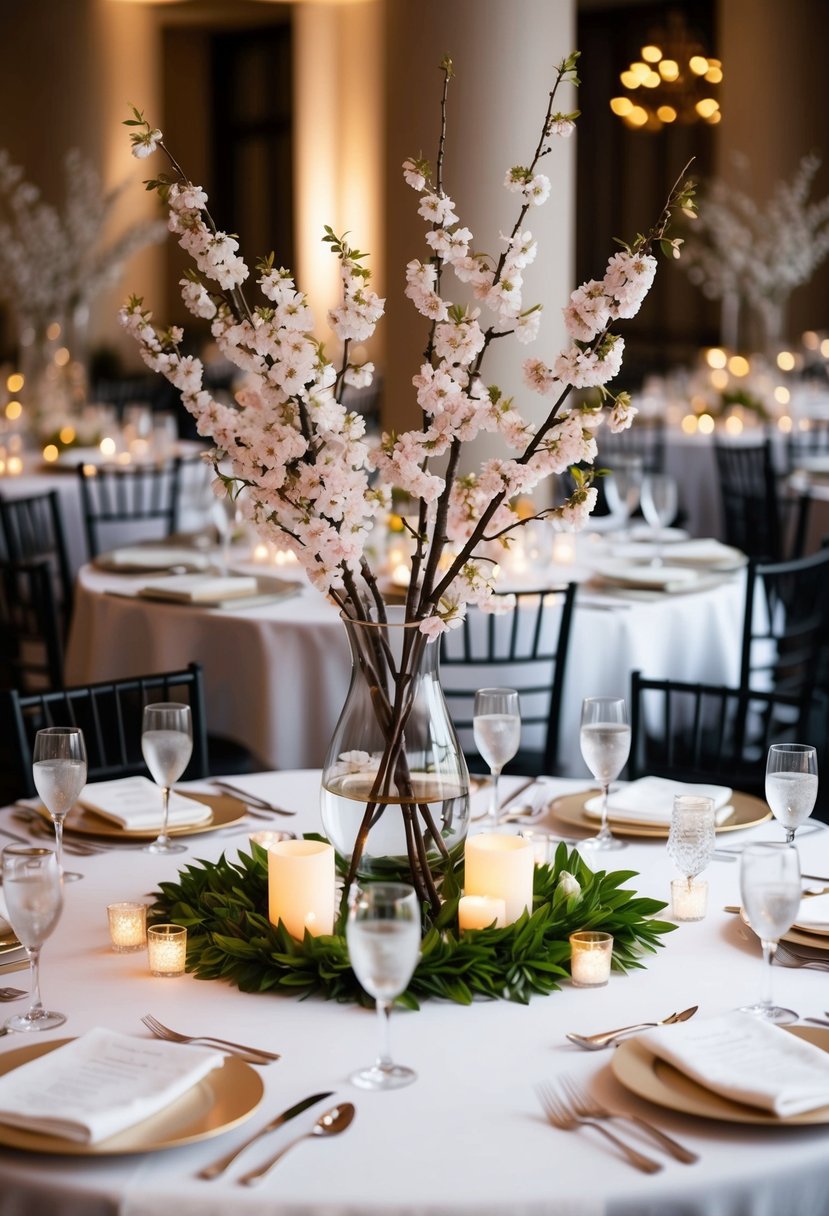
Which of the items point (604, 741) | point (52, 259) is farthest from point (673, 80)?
point (604, 741)

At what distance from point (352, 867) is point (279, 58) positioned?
16.0m

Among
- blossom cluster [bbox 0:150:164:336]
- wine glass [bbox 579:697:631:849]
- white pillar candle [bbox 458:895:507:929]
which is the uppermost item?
blossom cluster [bbox 0:150:164:336]

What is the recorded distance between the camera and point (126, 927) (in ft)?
6.37

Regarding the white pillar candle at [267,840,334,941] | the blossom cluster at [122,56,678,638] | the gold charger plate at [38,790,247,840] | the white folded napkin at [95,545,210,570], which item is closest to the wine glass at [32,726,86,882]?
the gold charger plate at [38,790,247,840]

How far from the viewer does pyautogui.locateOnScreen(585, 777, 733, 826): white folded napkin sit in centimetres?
241

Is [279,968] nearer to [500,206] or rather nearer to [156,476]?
[500,206]

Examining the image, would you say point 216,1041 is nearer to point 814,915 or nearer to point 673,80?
point 814,915

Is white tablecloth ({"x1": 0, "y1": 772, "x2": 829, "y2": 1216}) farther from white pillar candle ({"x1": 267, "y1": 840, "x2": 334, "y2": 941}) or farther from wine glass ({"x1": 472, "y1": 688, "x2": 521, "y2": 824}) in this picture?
wine glass ({"x1": 472, "y1": 688, "x2": 521, "y2": 824})

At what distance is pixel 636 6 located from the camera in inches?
556

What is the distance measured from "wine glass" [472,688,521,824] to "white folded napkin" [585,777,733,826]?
226 mm

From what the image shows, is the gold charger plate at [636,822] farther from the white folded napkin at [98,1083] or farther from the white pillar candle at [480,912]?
the white folded napkin at [98,1083]

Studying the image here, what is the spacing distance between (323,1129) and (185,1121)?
13cm

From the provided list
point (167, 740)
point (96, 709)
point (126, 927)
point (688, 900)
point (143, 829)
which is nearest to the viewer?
point (126, 927)

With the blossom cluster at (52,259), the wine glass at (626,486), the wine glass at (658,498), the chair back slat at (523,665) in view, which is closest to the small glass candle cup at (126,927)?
the chair back slat at (523,665)
